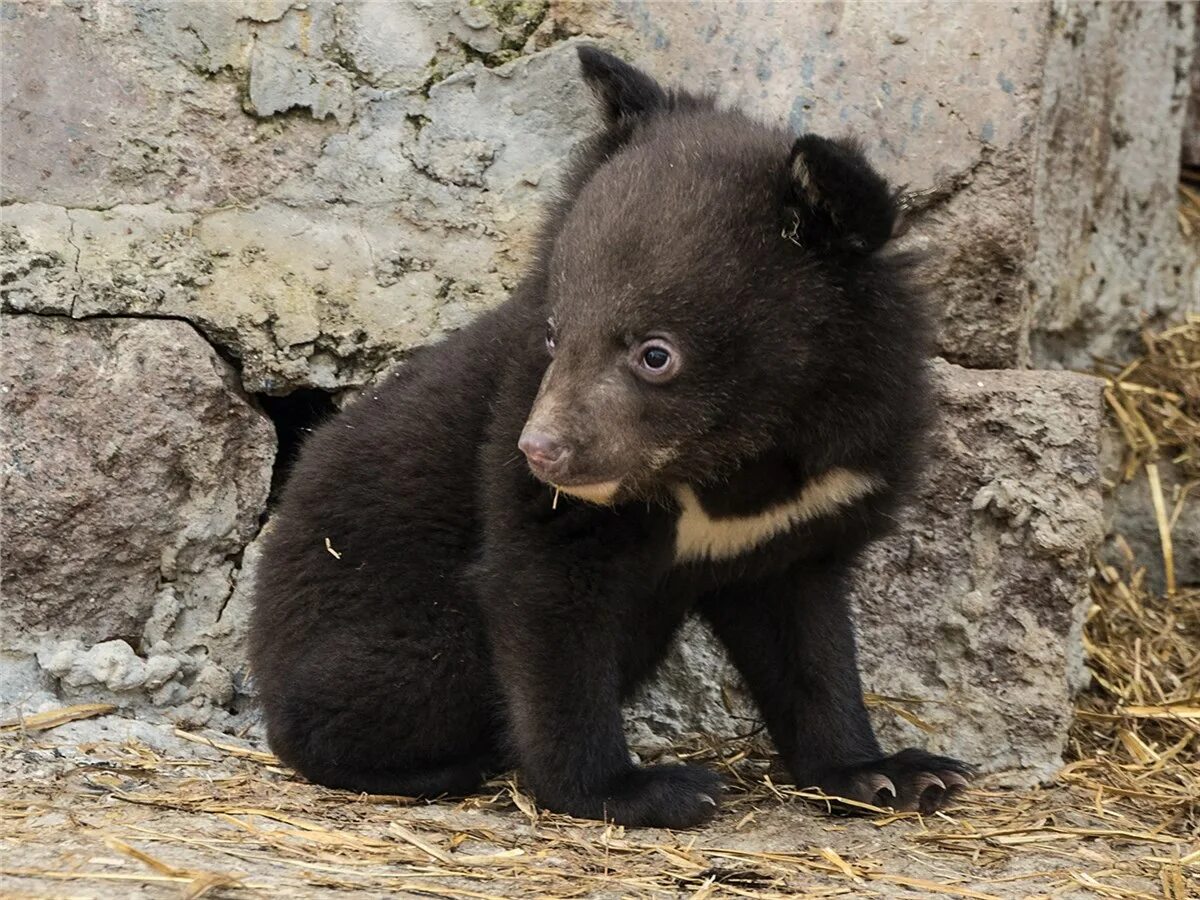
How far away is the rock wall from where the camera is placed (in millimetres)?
5145

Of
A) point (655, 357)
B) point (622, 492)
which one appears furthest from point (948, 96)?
point (622, 492)

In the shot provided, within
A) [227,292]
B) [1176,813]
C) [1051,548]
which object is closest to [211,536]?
[227,292]

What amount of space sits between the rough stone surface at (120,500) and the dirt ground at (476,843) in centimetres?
45

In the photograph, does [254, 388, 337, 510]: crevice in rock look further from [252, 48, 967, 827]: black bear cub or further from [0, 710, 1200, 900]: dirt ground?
[0, 710, 1200, 900]: dirt ground

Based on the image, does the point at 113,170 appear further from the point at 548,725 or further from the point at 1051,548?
the point at 1051,548

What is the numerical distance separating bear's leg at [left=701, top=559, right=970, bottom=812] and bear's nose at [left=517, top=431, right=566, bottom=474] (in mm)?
1065

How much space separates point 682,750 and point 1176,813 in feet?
5.13

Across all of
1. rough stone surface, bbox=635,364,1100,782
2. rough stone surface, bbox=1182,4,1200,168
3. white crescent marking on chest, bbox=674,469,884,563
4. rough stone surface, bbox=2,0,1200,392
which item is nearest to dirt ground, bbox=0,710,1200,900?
rough stone surface, bbox=635,364,1100,782

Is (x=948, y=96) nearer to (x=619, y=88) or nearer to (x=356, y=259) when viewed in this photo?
(x=619, y=88)

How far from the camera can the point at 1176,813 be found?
4.63 m

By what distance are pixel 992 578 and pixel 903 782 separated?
105 cm

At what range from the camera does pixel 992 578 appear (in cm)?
522

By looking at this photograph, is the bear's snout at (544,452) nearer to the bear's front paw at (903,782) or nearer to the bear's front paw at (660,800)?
the bear's front paw at (660,800)

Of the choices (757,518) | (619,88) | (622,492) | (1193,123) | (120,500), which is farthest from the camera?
(1193,123)
